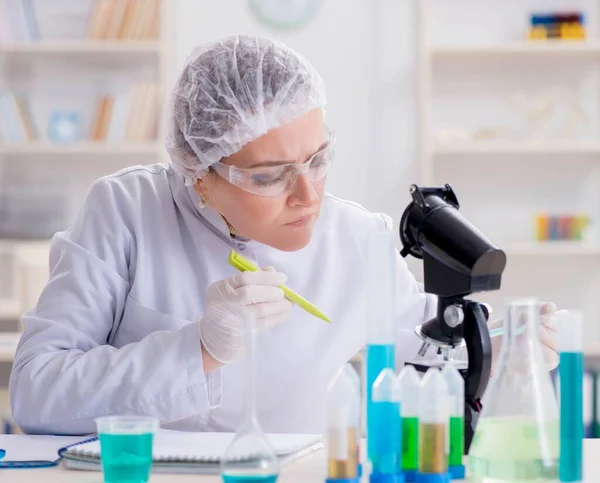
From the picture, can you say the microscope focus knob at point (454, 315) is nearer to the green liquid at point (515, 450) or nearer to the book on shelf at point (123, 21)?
the green liquid at point (515, 450)

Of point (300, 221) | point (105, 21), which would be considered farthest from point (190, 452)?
point (105, 21)

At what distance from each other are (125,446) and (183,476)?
124mm

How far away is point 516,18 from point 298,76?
9.64ft

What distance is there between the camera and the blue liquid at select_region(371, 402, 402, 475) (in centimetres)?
98

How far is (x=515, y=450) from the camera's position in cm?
94

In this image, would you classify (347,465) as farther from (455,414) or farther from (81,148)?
(81,148)

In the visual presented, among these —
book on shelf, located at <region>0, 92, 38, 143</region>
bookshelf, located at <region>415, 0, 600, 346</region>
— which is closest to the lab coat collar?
bookshelf, located at <region>415, 0, 600, 346</region>

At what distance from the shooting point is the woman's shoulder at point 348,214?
6.01 feet

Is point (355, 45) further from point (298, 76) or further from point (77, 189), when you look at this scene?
point (298, 76)

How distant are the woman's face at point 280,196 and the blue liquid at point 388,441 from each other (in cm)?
59

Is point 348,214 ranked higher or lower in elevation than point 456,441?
higher

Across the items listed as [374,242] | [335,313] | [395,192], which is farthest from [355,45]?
[374,242]

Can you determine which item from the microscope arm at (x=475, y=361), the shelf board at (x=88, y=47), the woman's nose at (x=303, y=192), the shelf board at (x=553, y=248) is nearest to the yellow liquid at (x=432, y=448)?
the microscope arm at (x=475, y=361)

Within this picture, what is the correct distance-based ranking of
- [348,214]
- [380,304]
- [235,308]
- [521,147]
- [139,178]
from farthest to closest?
[521,147] → [348,214] → [139,178] → [235,308] → [380,304]
